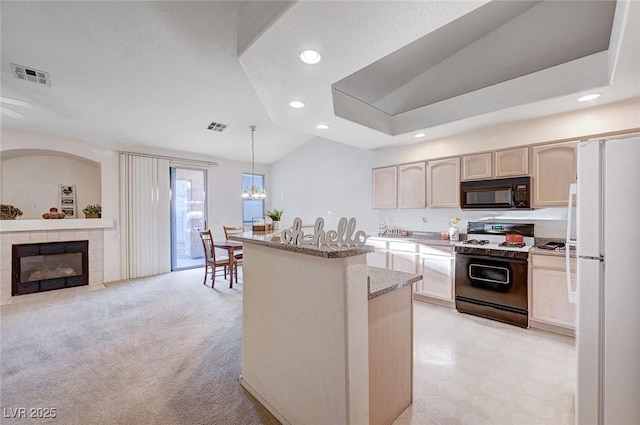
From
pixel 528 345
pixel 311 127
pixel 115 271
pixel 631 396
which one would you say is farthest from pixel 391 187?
pixel 115 271

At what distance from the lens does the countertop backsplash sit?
3389mm

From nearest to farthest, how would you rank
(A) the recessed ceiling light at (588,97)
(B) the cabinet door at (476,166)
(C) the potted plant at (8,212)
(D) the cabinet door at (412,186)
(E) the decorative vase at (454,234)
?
(A) the recessed ceiling light at (588,97) < (B) the cabinet door at (476,166) < (E) the decorative vase at (454,234) < (D) the cabinet door at (412,186) < (C) the potted plant at (8,212)

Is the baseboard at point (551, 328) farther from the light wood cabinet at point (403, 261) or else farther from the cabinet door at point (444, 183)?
the cabinet door at point (444, 183)

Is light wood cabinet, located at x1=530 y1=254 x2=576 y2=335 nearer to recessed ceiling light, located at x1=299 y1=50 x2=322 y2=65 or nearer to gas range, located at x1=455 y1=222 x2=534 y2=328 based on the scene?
gas range, located at x1=455 y1=222 x2=534 y2=328

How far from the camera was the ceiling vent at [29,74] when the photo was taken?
3.06m

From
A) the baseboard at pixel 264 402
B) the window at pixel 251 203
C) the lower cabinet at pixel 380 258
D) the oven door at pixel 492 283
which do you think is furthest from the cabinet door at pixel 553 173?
the window at pixel 251 203

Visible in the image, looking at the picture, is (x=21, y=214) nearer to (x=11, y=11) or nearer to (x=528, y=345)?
(x=11, y=11)

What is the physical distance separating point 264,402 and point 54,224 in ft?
16.9

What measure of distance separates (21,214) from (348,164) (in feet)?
19.2

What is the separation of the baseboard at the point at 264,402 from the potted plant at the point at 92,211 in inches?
189

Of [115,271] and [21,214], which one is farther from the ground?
[21,214]

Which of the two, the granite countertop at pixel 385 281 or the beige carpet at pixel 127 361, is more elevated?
the granite countertop at pixel 385 281

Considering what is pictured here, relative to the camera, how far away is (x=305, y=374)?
1.67 meters

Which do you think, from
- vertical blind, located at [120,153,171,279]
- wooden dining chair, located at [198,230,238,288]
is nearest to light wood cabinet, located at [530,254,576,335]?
wooden dining chair, located at [198,230,238,288]
